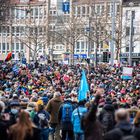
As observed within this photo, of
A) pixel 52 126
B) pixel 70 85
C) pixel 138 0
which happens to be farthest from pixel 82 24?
pixel 52 126

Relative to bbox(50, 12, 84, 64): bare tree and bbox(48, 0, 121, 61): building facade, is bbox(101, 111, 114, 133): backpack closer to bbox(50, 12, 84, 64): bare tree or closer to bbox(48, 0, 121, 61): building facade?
bbox(48, 0, 121, 61): building facade

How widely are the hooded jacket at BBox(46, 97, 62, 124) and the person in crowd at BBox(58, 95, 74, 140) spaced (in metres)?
0.66

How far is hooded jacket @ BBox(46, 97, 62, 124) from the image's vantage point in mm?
19328

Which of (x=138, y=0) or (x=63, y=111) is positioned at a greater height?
(x=138, y=0)

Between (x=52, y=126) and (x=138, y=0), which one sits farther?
(x=138, y=0)

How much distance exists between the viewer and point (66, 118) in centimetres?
1836

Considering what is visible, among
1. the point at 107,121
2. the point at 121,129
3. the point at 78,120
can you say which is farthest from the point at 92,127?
the point at 78,120

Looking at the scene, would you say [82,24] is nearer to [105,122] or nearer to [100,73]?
[100,73]

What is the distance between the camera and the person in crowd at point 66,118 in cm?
1833

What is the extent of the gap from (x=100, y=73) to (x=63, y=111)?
2538cm

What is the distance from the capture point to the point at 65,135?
61.3 feet

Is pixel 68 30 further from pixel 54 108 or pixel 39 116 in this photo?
pixel 39 116

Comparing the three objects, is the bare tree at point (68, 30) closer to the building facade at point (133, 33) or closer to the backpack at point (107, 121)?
the building facade at point (133, 33)

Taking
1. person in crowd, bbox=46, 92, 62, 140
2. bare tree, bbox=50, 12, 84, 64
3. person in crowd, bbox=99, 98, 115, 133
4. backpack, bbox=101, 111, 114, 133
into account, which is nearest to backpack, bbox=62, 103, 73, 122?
person in crowd, bbox=46, 92, 62, 140
